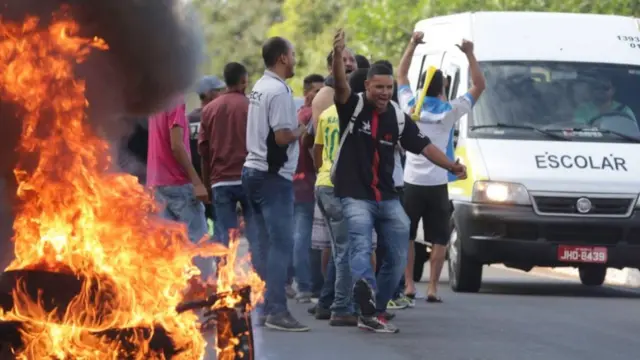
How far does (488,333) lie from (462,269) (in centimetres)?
309

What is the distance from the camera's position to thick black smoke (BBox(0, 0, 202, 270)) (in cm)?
674

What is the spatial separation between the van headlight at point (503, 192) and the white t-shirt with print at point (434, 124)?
1.89 ft

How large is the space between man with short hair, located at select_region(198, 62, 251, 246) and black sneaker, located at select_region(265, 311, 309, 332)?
805mm

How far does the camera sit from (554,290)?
14422mm

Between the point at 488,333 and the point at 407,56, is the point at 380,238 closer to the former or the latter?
the point at 488,333

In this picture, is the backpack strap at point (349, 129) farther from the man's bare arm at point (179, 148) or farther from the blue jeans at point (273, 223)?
the man's bare arm at point (179, 148)

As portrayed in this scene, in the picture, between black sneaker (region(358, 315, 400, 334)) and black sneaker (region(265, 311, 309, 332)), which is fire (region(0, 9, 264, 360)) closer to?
black sneaker (region(265, 311, 309, 332))

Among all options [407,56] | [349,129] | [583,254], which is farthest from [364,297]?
[583,254]

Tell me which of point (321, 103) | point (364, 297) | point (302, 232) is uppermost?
point (321, 103)

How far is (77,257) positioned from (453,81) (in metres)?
8.26

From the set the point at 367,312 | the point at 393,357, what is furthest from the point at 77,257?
the point at 367,312

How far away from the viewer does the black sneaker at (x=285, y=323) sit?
10.2m

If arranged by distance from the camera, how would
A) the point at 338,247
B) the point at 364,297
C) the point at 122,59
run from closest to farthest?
the point at 122,59
the point at 364,297
the point at 338,247

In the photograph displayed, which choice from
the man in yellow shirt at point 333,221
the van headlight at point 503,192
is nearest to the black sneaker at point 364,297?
the man in yellow shirt at point 333,221
